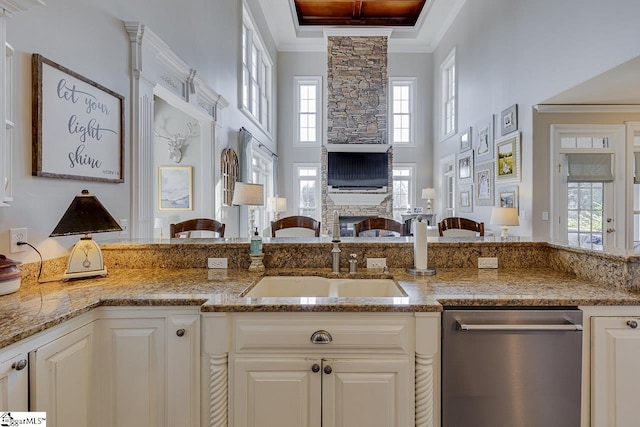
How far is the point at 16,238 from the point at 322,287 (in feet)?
4.99

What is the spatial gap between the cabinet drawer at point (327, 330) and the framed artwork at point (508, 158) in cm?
411

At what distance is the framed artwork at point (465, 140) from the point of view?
6117 mm

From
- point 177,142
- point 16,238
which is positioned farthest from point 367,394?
point 177,142

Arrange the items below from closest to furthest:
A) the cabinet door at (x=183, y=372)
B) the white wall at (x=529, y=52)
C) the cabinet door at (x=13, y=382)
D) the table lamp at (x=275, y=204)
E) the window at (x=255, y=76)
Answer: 1. the cabinet door at (x=13, y=382)
2. the cabinet door at (x=183, y=372)
3. the white wall at (x=529, y=52)
4. the window at (x=255, y=76)
5. the table lamp at (x=275, y=204)

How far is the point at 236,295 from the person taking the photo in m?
1.46

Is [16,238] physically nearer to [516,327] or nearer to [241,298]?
[241,298]

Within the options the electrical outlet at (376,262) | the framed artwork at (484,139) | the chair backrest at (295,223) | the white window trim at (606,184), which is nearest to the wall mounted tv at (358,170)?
the framed artwork at (484,139)

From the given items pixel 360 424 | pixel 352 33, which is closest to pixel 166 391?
pixel 360 424

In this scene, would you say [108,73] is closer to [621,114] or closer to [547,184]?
[547,184]

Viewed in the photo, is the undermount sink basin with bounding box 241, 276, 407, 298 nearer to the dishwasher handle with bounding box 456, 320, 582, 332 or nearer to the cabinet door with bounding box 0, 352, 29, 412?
the dishwasher handle with bounding box 456, 320, 582, 332

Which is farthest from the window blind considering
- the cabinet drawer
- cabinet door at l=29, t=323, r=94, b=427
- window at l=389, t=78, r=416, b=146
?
cabinet door at l=29, t=323, r=94, b=427

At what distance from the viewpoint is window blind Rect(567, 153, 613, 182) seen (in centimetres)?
423

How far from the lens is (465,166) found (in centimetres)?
→ 630

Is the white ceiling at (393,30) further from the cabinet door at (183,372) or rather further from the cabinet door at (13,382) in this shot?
the cabinet door at (13,382)
